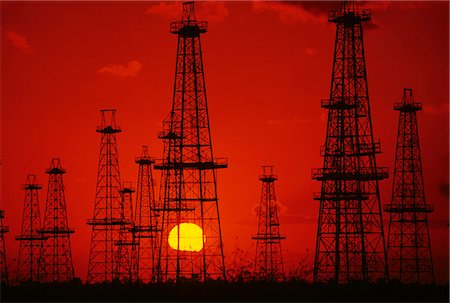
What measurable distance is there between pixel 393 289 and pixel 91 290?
1430 cm

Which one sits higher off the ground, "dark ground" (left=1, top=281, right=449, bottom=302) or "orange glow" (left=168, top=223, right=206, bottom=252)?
"orange glow" (left=168, top=223, right=206, bottom=252)

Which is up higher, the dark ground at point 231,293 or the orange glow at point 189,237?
the orange glow at point 189,237

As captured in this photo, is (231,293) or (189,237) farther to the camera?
(189,237)

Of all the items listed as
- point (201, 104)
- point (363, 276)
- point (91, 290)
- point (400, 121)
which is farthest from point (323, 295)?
point (400, 121)

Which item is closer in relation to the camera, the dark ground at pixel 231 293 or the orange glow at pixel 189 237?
the dark ground at pixel 231 293

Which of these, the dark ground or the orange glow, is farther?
the orange glow

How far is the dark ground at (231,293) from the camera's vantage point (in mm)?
56094

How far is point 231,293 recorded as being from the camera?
57.3 metres

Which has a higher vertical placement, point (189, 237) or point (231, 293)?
point (189, 237)

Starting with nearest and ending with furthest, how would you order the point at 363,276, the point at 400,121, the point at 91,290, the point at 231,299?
1. the point at 231,299
2. the point at 91,290
3. the point at 363,276
4. the point at 400,121

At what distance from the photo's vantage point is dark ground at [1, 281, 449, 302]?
56.1 m

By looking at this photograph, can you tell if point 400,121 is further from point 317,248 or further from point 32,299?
point 32,299

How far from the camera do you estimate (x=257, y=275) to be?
61594 millimetres

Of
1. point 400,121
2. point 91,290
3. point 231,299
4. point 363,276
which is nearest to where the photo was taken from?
point 231,299
